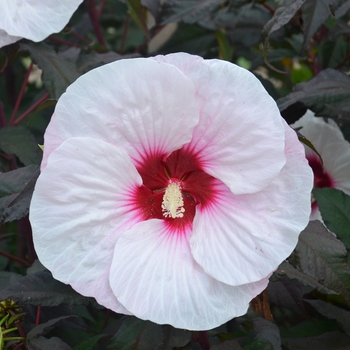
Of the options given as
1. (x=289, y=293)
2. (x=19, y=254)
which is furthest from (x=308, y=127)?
(x=19, y=254)

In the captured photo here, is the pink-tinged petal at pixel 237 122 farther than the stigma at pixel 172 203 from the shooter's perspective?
No

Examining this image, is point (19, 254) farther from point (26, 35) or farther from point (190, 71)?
point (190, 71)

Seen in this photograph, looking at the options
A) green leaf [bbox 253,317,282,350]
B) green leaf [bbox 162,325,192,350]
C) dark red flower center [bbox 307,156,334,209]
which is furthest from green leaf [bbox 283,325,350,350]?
dark red flower center [bbox 307,156,334,209]

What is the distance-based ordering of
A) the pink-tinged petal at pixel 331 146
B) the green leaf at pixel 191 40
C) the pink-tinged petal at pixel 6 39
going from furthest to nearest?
the green leaf at pixel 191 40
the pink-tinged petal at pixel 331 146
the pink-tinged petal at pixel 6 39

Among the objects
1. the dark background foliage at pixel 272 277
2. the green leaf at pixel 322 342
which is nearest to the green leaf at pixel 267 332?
the dark background foliage at pixel 272 277

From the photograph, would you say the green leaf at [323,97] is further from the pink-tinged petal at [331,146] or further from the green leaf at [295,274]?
the green leaf at [295,274]

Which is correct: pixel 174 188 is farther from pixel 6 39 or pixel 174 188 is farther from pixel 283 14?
pixel 6 39

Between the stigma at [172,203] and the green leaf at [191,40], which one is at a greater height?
the stigma at [172,203]
